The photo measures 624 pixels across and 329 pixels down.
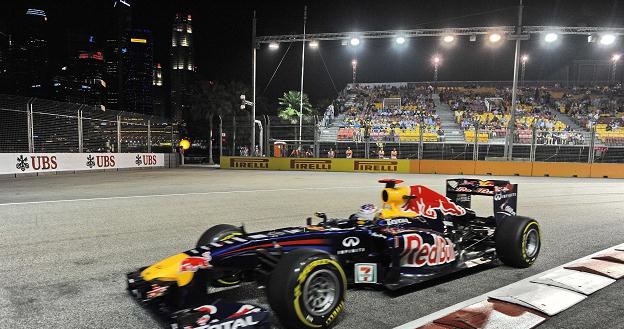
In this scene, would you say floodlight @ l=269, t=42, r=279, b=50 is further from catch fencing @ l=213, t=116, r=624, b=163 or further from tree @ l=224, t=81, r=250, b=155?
tree @ l=224, t=81, r=250, b=155

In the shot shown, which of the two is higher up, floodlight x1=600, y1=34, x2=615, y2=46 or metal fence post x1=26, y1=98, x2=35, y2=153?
floodlight x1=600, y1=34, x2=615, y2=46

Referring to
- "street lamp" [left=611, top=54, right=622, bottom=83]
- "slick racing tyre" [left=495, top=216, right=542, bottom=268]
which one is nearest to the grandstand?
"street lamp" [left=611, top=54, right=622, bottom=83]

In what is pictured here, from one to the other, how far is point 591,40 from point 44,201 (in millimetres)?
23816

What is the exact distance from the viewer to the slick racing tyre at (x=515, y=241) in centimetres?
465

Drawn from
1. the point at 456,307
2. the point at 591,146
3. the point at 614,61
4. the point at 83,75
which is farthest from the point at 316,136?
the point at 83,75

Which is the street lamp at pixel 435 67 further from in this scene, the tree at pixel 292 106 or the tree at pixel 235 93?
the tree at pixel 235 93

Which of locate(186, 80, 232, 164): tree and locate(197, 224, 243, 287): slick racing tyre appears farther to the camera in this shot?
locate(186, 80, 232, 164): tree

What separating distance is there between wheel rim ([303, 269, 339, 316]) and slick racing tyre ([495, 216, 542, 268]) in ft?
8.15

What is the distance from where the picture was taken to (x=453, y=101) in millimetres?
35781

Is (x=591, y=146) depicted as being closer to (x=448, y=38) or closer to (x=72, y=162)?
(x=448, y=38)

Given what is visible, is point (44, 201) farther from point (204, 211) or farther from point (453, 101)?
Result: point (453, 101)

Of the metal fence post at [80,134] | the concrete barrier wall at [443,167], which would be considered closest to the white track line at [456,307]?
the concrete barrier wall at [443,167]

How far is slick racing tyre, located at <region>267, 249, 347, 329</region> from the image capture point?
113 inches

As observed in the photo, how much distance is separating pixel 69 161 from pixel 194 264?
18.7 m
